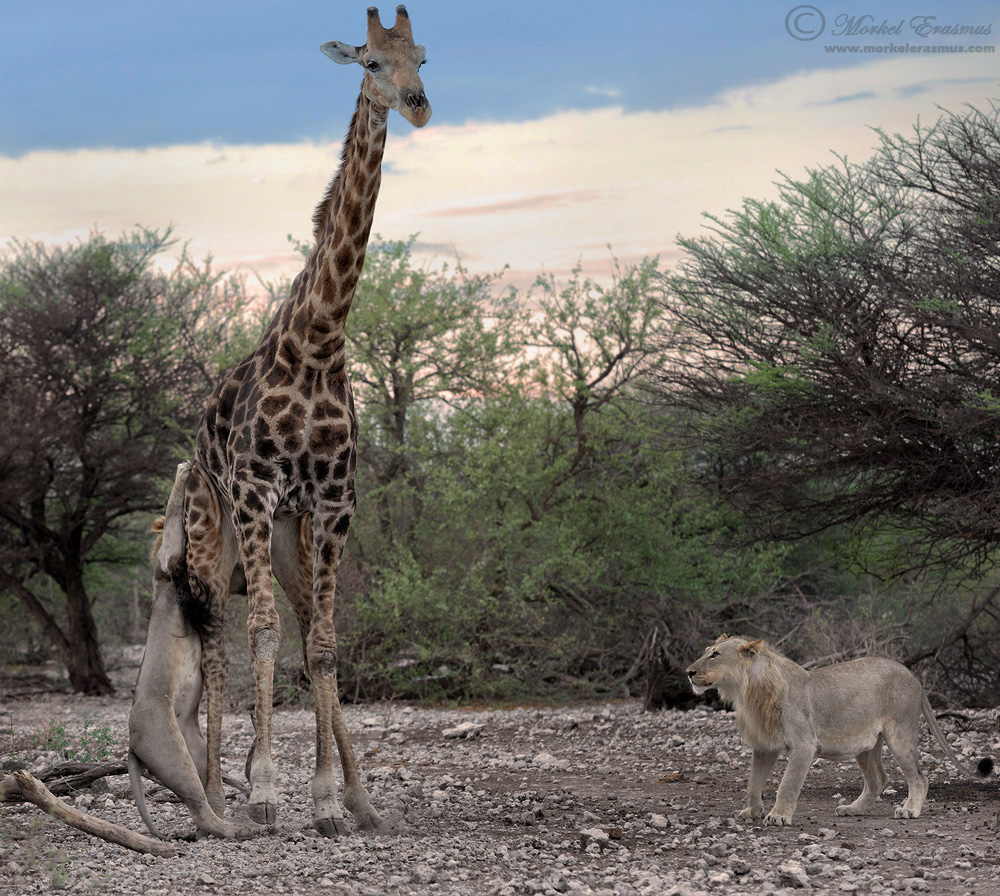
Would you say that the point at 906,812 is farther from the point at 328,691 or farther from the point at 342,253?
the point at 342,253

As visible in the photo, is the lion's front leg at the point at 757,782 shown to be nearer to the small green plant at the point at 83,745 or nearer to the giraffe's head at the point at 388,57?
the giraffe's head at the point at 388,57

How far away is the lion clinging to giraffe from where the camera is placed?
21.2 feet

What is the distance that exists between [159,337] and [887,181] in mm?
14436

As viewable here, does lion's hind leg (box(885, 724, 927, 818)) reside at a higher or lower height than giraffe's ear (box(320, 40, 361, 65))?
lower

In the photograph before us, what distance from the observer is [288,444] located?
6719 millimetres

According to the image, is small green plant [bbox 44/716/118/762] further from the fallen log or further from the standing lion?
the standing lion

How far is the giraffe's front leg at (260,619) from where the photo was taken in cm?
636

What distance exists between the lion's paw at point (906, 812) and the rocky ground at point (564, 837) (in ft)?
0.28

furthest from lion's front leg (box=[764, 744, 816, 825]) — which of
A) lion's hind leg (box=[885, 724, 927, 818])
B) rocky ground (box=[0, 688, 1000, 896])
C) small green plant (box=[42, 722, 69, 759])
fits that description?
small green plant (box=[42, 722, 69, 759])

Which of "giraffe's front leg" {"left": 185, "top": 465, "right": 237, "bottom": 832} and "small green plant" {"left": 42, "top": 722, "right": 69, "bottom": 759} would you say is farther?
"small green plant" {"left": 42, "top": 722, "right": 69, "bottom": 759}

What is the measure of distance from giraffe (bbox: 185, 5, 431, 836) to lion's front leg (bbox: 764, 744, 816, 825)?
2.64 m

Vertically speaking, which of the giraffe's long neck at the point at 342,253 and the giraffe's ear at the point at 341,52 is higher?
the giraffe's ear at the point at 341,52

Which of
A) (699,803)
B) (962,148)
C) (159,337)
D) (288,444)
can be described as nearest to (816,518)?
(962,148)

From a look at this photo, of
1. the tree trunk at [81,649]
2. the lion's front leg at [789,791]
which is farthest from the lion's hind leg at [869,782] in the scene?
the tree trunk at [81,649]
